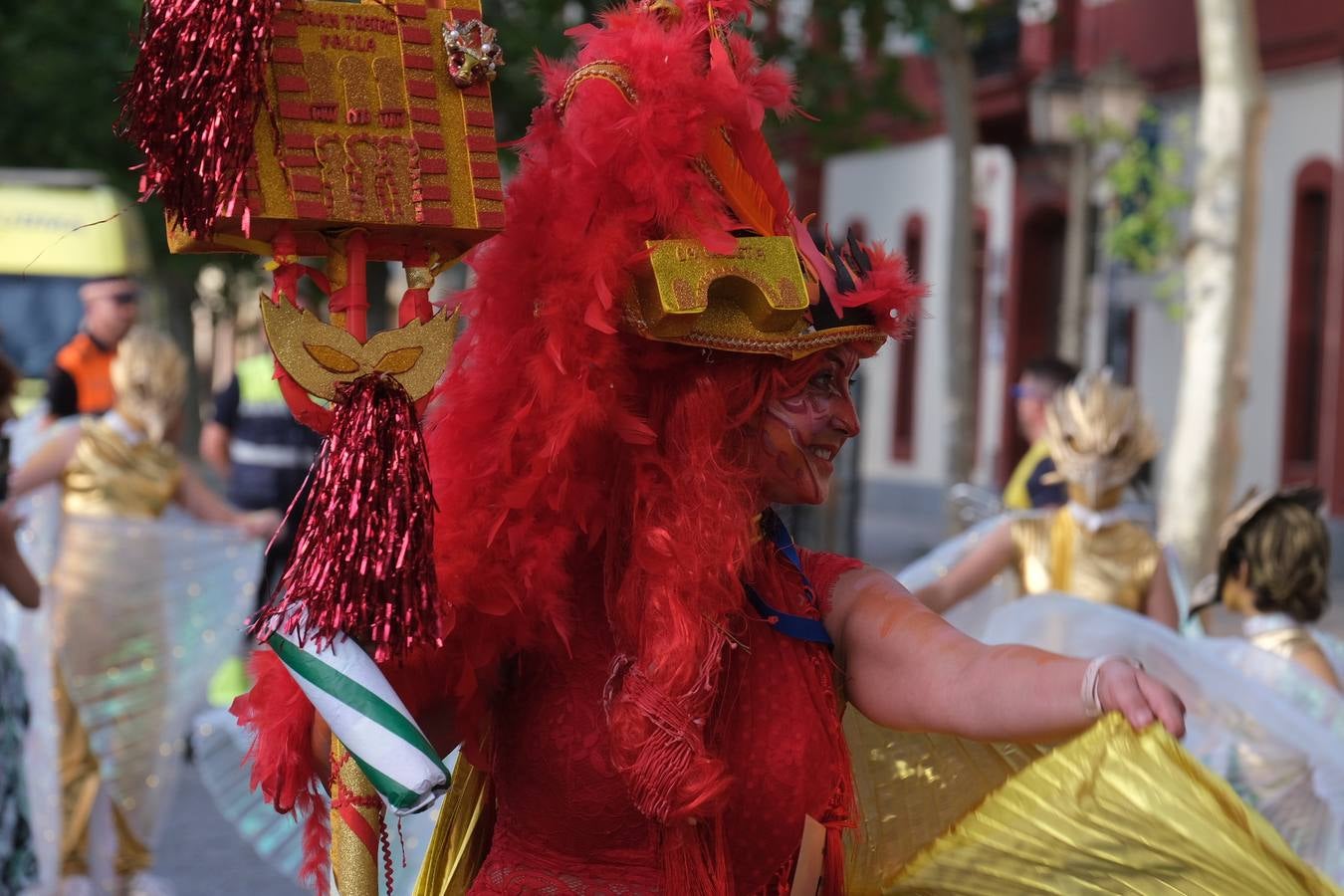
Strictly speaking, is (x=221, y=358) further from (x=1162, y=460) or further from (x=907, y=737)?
(x=907, y=737)

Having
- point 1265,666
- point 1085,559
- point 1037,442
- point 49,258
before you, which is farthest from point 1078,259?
point 1265,666

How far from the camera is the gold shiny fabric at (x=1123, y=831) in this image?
2.16 m

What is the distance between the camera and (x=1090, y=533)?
5.94 metres

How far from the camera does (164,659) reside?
6.94 meters

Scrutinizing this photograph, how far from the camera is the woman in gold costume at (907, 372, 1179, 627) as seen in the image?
5844 millimetres

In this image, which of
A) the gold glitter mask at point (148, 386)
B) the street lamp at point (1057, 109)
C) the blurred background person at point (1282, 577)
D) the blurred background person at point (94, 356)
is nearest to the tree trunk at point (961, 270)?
the street lamp at point (1057, 109)

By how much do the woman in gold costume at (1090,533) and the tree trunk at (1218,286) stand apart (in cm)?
580

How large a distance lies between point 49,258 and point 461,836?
10.5 meters

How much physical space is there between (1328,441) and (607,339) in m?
15.6

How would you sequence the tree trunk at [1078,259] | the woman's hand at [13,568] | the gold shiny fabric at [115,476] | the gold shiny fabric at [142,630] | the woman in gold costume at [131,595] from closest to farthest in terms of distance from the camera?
the woman's hand at [13,568]
the woman in gold costume at [131,595]
the gold shiny fabric at [142,630]
the gold shiny fabric at [115,476]
the tree trunk at [1078,259]

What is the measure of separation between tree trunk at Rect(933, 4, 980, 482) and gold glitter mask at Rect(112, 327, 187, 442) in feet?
28.6

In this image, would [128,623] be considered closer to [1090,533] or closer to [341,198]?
[1090,533]

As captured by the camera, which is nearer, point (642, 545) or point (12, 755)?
point (642, 545)

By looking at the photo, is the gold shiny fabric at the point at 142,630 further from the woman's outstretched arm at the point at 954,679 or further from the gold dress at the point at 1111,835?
the woman's outstretched arm at the point at 954,679
